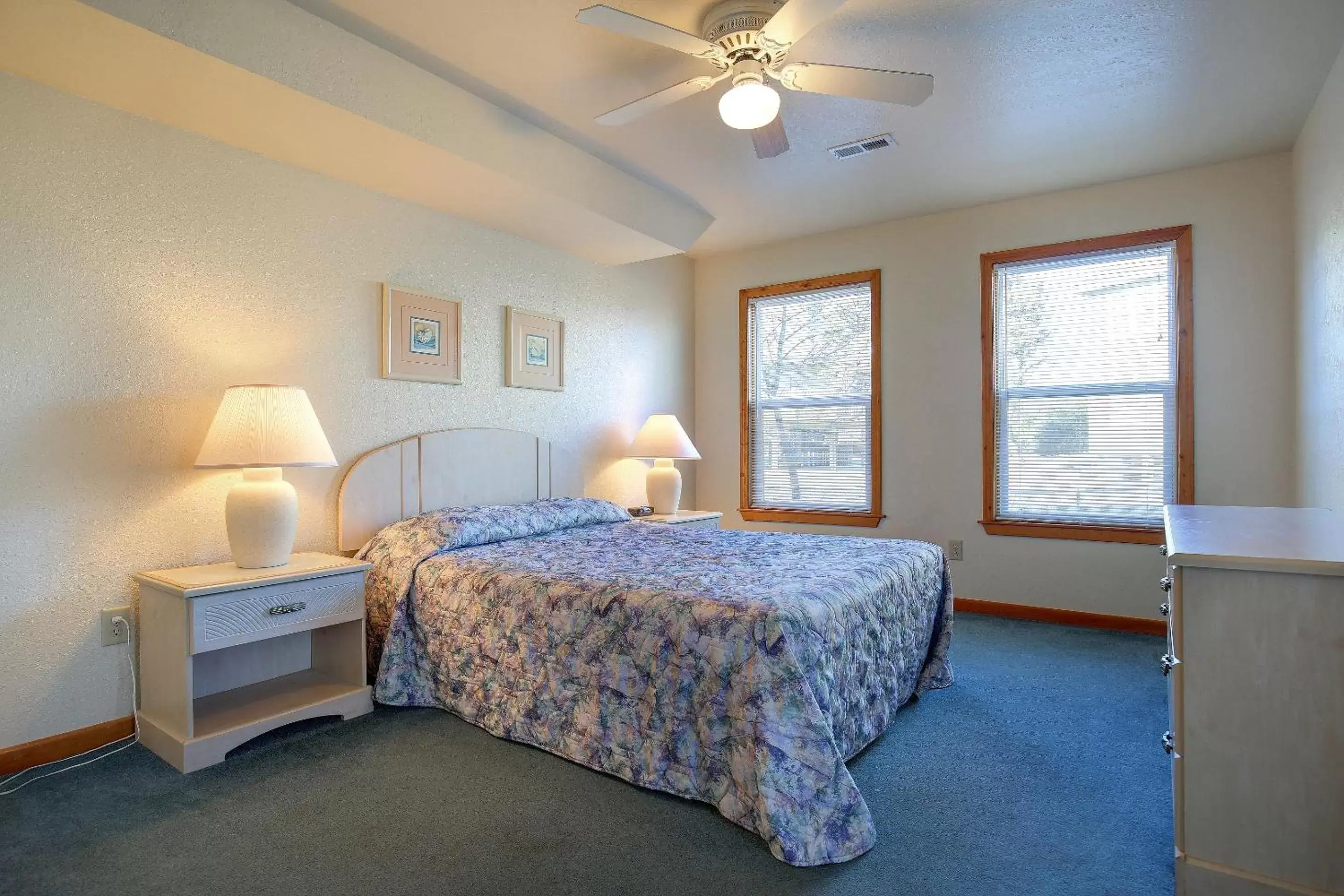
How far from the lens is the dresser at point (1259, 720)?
141 centimetres

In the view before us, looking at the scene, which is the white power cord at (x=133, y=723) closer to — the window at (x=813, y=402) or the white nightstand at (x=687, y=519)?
the white nightstand at (x=687, y=519)

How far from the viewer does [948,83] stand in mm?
2832

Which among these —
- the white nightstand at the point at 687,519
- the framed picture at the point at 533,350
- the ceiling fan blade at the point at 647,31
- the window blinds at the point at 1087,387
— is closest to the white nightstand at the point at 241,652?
the framed picture at the point at 533,350

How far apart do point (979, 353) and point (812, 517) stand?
1.48 meters

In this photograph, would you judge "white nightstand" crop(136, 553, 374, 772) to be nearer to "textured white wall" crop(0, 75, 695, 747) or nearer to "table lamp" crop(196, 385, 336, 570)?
"table lamp" crop(196, 385, 336, 570)

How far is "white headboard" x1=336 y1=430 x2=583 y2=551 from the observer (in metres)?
3.19

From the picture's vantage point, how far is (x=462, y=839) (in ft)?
6.19

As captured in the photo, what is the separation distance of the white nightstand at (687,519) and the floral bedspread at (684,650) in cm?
77

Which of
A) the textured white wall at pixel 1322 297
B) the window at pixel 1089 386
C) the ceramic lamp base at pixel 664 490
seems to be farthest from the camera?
the ceramic lamp base at pixel 664 490

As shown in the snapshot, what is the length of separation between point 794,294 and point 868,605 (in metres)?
3.19

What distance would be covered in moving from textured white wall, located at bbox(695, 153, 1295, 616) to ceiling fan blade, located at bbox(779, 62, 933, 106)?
2.22m

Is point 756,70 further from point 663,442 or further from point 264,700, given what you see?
point 264,700

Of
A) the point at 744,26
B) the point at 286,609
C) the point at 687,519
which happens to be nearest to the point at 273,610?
the point at 286,609

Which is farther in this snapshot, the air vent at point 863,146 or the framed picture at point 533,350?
the framed picture at point 533,350
